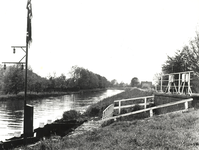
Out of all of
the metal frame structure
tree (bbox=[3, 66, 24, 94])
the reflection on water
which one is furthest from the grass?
tree (bbox=[3, 66, 24, 94])

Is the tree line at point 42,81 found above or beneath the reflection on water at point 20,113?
above

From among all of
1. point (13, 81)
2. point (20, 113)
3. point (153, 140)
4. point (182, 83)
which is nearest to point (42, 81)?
point (13, 81)


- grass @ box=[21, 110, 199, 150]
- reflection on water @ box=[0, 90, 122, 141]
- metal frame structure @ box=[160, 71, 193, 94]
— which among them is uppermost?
metal frame structure @ box=[160, 71, 193, 94]

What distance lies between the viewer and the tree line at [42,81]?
177ft

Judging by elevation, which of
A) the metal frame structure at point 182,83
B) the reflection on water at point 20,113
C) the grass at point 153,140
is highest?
the metal frame structure at point 182,83

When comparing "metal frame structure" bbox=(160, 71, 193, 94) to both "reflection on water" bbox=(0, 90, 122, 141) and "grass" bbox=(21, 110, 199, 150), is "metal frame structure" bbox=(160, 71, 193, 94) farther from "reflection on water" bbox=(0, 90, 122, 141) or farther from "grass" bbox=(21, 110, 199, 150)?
"reflection on water" bbox=(0, 90, 122, 141)

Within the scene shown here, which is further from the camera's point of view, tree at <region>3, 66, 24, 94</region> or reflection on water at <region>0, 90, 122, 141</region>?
tree at <region>3, 66, 24, 94</region>

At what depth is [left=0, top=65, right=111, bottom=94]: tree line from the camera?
5394 cm

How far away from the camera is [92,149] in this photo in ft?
19.2

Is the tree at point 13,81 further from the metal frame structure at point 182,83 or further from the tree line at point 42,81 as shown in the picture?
the metal frame structure at point 182,83

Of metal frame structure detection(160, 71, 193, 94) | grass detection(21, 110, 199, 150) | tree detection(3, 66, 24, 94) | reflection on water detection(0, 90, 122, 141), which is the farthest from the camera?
tree detection(3, 66, 24, 94)

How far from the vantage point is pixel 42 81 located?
222 ft

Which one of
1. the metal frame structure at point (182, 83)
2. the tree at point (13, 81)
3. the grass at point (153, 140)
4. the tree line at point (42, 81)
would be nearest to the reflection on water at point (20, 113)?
the grass at point (153, 140)

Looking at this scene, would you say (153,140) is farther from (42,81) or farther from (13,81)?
(42,81)
